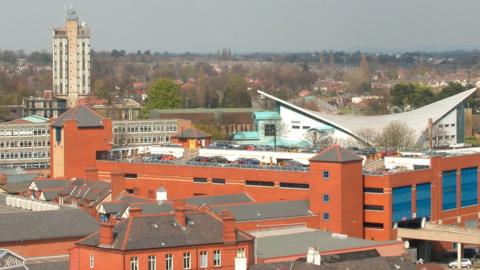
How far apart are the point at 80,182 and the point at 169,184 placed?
4.40 m

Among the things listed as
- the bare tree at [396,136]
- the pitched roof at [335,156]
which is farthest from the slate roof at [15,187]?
the bare tree at [396,136]

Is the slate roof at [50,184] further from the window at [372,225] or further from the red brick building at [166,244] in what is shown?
the red brick building at [166,244]

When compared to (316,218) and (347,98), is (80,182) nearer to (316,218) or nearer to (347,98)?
(316,218)

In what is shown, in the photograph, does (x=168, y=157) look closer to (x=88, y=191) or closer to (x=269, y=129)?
(x=88, y=191)

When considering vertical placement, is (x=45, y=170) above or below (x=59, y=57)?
below

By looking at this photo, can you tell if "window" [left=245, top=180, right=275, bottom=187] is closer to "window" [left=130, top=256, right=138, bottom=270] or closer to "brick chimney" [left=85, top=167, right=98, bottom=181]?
"brick chimney" [left=85, top=167, right=98, bottom=181]

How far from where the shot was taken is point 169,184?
229 feet

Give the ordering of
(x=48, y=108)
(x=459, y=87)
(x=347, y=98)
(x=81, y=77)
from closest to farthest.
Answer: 1. (x=48, y=108)
2. (x=81, y=77)
3. (x=459, y=87)
4. (x=347, y=98)

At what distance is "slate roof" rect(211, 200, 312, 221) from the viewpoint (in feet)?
189

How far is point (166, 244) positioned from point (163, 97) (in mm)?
85622

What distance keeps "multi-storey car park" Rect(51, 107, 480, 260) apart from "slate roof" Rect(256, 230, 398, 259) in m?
4.13

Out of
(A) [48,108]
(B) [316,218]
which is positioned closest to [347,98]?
(A) [48,108]

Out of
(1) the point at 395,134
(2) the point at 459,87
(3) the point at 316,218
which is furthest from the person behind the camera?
(2) the point at 459,87

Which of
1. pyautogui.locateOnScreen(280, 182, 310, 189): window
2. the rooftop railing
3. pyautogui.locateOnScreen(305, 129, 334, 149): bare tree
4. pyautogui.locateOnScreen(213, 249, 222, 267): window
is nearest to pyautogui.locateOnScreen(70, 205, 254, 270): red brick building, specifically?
pyautogui.locateOnScreen(213, 249, 222, 267): window
